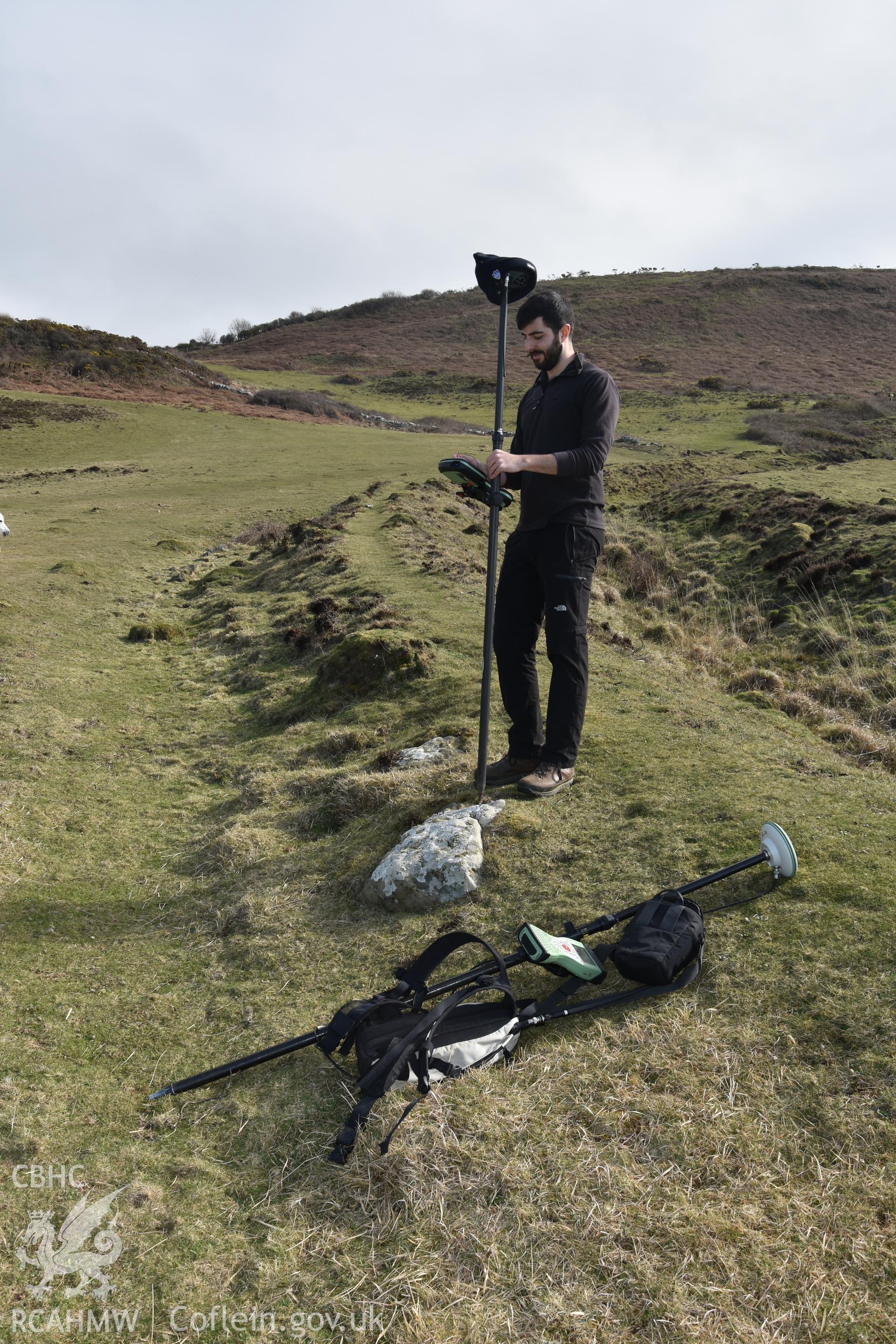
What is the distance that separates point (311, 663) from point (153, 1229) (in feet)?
24.1

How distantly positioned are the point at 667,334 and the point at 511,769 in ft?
267

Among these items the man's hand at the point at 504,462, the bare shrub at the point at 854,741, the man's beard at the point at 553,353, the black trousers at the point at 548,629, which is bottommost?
the bare shrub at the point at 854,741

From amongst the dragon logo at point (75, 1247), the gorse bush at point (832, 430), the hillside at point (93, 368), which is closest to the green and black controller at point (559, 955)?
the dragon logo at point (75, 1247)

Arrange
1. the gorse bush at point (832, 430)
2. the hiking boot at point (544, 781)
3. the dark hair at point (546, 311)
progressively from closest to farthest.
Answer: the dark hair at point (546, 311)
the hiking boot at point (544, 781)
the gorse bush at point (832, 430)

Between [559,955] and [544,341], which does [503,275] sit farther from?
[559,955]

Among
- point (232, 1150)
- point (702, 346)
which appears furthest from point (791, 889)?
point (702, 346)

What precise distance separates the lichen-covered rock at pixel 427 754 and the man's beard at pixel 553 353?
285 centimetres

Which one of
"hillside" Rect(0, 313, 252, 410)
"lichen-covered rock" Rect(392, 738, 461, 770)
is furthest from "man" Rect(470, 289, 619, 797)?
"hillside" Rect(0, 313, 252, 410)

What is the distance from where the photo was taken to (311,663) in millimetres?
9852

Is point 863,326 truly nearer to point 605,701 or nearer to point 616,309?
point 616,309

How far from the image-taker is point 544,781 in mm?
5316

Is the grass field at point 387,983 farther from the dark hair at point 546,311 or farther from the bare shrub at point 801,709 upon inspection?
the dark hair at point 546,311

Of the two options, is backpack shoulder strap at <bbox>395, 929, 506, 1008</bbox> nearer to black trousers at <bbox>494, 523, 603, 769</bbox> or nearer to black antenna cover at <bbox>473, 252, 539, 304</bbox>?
black trousers at <bbox>494, 523, 603, 769</bbox>

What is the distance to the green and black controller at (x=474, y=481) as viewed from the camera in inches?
185
